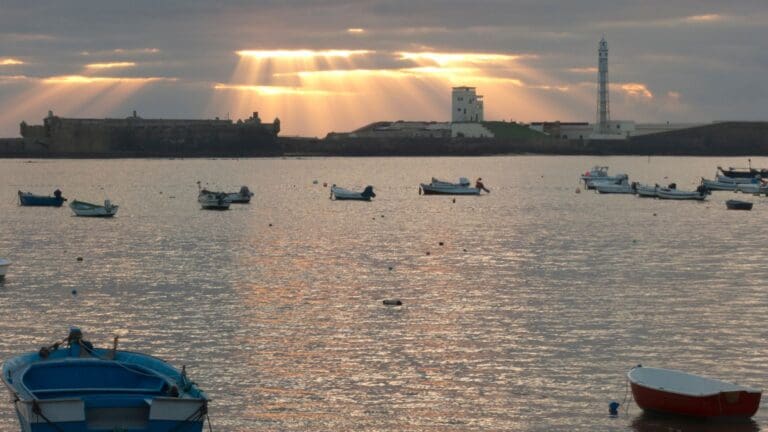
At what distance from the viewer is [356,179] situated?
14788 cm

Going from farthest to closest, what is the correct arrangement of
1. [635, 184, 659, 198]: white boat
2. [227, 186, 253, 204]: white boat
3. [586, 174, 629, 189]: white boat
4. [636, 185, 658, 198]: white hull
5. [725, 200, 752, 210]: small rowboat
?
[586, 174, 629, 189]: white boat → [635, 184, 659, 198]: white boat → [636, 185, 658, 198]: white hull → [227, 186, 253, 204]: white boat → [725, 200, 752, 210]: small rowboat

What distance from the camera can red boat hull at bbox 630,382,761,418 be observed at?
21.4 meters

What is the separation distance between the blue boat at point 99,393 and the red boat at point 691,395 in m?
7.91

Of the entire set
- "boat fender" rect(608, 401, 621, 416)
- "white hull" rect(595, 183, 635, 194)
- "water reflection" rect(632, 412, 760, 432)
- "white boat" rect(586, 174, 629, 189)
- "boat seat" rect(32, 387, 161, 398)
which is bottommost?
"water reflection" rect(632, 412, 760, 432)

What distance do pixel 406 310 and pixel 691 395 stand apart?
44.1 feet

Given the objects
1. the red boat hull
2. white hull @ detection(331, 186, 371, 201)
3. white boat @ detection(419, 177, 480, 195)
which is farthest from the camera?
white boat @ detection(419, 177, 480, 195)

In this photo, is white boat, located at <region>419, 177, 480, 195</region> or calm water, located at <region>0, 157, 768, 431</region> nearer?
calm water, located at <region>0, 157, 768, 431</region>

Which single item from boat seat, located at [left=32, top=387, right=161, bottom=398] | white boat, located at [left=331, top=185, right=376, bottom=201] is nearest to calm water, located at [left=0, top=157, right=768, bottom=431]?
boat seat, located at [left=32, top=387, right=161, bottom=398]

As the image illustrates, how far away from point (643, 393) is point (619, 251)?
3140cm

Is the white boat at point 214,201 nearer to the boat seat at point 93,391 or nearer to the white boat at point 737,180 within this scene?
the white boat at point 737,180

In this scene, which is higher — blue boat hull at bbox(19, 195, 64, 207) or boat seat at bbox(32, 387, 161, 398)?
boat seat at bbox(32, 387, 161, 398)

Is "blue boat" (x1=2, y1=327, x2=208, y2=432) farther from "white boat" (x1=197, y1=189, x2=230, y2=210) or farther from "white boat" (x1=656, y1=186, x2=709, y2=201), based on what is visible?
"white boat" (x1=656, y1=186, x2=709, y2=201)

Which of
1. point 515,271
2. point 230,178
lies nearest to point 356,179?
point 230,178

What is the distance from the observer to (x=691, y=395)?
2150cm
